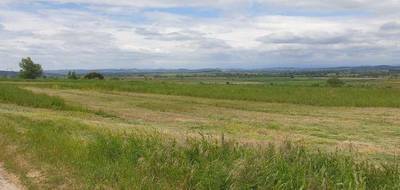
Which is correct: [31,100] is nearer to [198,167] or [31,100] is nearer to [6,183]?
[6,183]

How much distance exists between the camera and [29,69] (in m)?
121

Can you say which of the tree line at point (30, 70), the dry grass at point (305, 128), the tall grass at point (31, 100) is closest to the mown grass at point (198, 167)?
the dry grass at point (305, 128)

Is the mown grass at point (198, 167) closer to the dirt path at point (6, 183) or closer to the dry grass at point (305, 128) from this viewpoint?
the dirt path at point (6, 183)

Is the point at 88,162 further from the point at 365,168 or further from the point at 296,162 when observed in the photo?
the point at 365,168

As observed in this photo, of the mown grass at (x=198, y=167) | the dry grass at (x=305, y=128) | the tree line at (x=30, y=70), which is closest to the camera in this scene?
the mown grass at (x=198, y=167)

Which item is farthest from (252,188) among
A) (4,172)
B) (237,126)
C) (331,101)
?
(331,101)

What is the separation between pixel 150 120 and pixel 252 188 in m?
18.6

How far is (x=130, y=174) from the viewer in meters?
9.45

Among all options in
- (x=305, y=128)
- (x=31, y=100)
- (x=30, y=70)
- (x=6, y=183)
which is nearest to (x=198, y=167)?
(x=6, y=183)

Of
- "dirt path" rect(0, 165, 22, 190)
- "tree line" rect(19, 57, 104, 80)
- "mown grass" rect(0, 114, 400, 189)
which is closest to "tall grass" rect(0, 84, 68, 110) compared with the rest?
"mown grass" rect(0, 114, 400, 189)

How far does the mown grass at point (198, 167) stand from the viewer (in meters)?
8.15

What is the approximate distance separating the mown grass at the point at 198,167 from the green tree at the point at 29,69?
370ft

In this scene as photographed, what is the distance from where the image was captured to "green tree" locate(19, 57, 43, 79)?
11994 cm

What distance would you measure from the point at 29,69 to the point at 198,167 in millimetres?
117798
